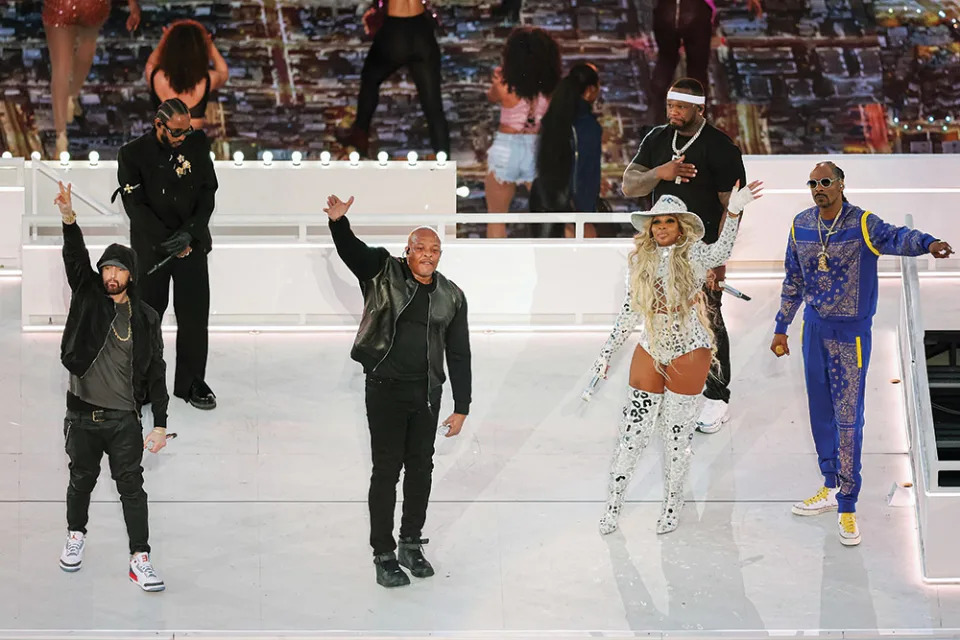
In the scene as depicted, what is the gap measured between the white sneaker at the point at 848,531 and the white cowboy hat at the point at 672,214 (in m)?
1.38

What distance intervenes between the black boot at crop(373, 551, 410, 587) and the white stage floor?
0.20 feet

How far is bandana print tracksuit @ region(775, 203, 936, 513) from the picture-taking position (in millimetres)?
8227

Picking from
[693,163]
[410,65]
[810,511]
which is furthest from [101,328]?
→ [410,65]

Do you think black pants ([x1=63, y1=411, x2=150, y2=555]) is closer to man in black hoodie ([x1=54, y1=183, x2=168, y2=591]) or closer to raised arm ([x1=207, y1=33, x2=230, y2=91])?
man in black hoodie ([x1=54, y1=183, x2=168, y2=591])

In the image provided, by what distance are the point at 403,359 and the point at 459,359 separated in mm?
250

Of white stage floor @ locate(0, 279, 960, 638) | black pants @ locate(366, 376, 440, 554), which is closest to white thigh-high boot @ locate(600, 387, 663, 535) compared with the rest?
white stage floor @ locate(0, 279, 960, 638)

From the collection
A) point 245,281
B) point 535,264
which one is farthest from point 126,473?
point 535,264

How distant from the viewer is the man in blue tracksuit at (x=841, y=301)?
8219 mm

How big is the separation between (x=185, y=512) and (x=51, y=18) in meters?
5.29

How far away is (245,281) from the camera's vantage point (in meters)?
10.1

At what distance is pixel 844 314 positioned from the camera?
27.1ft

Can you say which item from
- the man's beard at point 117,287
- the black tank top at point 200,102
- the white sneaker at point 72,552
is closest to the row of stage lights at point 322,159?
the black tank top at point 200,102

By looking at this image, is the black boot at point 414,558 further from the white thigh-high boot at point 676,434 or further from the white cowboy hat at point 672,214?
the white cowboy hat at point 672,214

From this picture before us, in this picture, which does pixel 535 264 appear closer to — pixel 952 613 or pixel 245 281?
pixel 245 281
